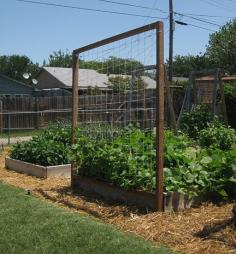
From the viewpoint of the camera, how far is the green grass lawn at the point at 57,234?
501cm

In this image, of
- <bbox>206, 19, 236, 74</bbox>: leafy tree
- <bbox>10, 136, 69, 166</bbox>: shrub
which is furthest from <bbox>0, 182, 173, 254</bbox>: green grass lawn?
<bbox>206, 19, 236, 74</bbox>: leafy tree

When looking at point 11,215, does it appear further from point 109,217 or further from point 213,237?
point 213,237

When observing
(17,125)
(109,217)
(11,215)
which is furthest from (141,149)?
(17,125)

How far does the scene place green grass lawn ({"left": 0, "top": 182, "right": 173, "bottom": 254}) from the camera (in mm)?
5012

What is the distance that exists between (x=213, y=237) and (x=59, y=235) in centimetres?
162

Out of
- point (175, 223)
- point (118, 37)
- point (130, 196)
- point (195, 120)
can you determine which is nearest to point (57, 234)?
point (175, 223)

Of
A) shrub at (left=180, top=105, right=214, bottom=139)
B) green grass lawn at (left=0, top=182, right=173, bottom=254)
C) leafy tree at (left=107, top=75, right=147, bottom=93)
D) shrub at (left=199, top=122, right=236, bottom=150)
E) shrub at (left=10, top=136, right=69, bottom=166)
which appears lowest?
green grass lawn at (left=0, top=182, right=173, bottom=254)

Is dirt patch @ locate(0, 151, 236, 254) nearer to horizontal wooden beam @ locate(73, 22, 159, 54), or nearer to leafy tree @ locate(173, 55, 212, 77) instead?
horizontal wooden beam @ locate(73, 22, 159, 54)

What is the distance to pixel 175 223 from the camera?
5.79 meters

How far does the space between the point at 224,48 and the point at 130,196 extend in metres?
42.2

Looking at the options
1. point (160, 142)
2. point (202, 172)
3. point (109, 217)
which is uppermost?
point (160, 142)

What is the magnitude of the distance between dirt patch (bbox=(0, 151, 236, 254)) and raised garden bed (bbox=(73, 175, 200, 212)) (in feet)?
0.42

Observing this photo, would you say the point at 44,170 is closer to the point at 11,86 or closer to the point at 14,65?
the point at 11,86

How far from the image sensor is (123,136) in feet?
26.3
